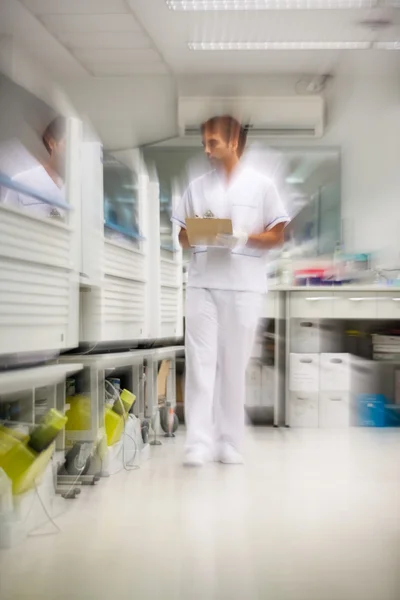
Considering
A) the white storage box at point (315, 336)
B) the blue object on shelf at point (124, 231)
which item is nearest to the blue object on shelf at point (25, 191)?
the blue object on shelf at point (124, 231)

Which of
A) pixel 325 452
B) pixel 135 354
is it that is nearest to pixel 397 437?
pixel 325 452

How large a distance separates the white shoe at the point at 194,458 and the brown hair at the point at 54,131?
78 cm

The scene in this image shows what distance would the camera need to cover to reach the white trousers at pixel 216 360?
1521 millimetres

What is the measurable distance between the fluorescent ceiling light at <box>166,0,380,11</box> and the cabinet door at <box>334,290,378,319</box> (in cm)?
61

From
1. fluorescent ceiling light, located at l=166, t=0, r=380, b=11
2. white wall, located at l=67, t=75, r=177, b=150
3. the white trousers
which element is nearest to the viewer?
fluorescent ceiling light, located at l=166, t=0, r=380, b=11

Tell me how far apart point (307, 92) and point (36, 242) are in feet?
2.22

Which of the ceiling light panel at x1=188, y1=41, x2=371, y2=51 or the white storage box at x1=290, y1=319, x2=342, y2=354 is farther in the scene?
the white storage box at x1=290, y1=319, x2=342, y2=354

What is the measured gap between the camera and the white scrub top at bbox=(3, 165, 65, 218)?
1413 millimetres

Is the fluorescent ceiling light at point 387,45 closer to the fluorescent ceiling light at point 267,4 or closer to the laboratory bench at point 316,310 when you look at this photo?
the fluorescent ceiling light at point 267,4

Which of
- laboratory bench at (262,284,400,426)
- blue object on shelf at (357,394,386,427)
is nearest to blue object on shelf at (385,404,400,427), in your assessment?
blue object on shelf at (357,394,386,427)

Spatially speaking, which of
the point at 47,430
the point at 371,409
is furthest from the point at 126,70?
the point at 371,409

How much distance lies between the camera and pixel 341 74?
4.58ft

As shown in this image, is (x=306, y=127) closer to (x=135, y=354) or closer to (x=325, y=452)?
(x=135, y=354)

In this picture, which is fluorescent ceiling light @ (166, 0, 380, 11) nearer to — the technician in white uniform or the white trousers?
the technician in white uniform
